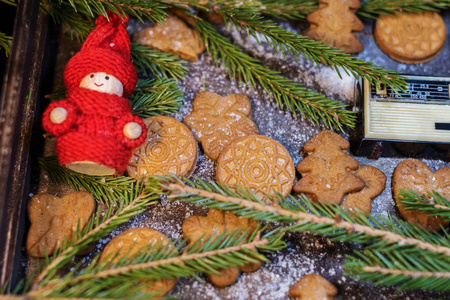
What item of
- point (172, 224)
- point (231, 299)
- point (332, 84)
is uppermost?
point (332, 84)

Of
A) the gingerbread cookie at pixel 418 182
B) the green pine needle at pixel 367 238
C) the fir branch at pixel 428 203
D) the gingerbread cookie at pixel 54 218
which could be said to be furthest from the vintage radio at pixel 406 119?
the gingerbread cookie at pixel 54 218

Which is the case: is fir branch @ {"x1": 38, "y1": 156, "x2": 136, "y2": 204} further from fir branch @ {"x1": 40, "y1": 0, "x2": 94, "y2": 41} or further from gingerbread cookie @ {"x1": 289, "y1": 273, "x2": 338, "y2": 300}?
gingerbread cookie @ {"x1": 289, "y1": 273, "x2": 338, "y2": 300}

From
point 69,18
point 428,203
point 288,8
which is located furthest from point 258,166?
point 69,18

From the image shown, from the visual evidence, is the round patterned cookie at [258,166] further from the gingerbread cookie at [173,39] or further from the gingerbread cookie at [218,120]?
the gingerbread cookie at [173,39]

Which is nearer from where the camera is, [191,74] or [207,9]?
[207,9]

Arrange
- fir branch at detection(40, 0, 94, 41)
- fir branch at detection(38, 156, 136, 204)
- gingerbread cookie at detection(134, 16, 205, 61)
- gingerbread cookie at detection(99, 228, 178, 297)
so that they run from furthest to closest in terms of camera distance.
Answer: gingerbread cookie at detection(134, 16, 205, 61)
fir branch at detection(40, 0, 94, 41)
fir branch at detection(38, 156, 136, 204)
gingerbread cookie at detection(99, 228, 178, 297)

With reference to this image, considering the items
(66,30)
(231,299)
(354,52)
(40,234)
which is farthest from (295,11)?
(40,234)

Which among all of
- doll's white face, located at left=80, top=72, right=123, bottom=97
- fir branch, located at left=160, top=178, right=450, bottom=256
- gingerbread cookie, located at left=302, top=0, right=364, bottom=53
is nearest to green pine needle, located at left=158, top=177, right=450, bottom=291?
fir branch, located at left=160, top=178, right=450, bottom=256

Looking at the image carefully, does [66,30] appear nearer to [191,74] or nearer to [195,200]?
[191,74]
